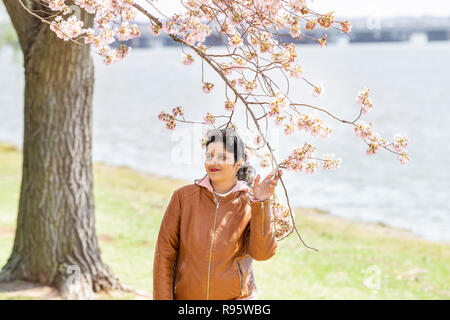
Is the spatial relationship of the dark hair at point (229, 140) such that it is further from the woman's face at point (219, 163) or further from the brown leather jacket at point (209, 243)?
the brown leather jacket at point (209, 243)

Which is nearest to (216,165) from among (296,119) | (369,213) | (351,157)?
(296,119)

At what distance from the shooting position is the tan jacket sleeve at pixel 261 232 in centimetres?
280

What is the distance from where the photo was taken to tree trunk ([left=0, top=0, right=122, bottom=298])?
5.45m

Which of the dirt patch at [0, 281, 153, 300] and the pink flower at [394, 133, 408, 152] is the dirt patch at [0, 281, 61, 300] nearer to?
the dirt patch at [0, 281, 153, 300]

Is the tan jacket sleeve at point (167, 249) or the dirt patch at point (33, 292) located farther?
the dirt patch at point (33, 292)

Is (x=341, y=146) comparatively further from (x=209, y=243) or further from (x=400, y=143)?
(x=209, y=243)

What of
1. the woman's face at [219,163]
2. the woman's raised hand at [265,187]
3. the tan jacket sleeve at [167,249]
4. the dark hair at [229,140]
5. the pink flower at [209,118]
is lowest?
the tan jacket sleeve at [167,249]

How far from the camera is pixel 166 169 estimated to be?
2116cm

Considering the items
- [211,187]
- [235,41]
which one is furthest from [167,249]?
[235,41]

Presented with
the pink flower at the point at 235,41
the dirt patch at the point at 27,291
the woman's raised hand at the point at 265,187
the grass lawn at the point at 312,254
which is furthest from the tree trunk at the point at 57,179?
the woman's raised hand at the point at 265,187

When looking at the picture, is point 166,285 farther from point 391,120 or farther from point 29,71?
point 391,120

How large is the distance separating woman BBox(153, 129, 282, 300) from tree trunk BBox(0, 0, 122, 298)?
291cm

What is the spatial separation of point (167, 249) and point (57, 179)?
2.99m

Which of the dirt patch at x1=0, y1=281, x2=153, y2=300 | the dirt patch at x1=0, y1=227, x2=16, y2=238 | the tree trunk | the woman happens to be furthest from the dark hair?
the dirt patch at x1=0, y1=227, x2=16, y2=238
